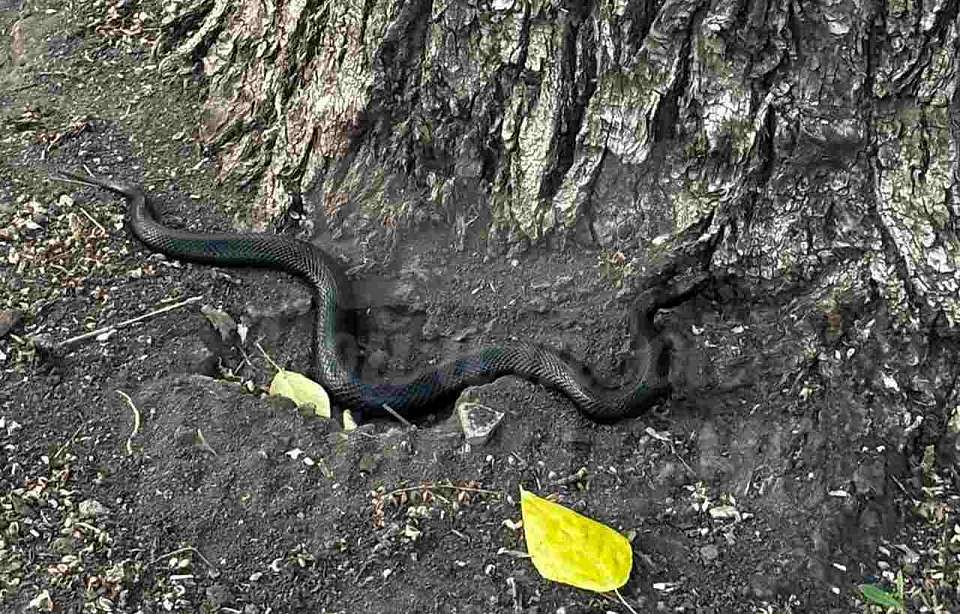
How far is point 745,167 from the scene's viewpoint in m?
3.59

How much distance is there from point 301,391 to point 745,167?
5.46ft

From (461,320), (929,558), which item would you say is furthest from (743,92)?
(929,558)

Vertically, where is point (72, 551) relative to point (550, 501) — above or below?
below

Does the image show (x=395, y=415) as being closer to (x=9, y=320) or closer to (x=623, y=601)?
(x=623, y=601)

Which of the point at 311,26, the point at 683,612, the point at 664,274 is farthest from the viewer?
the point at 311,26

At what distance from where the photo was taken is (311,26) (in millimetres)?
4176

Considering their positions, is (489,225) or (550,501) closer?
(550,501)

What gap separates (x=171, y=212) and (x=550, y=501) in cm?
197

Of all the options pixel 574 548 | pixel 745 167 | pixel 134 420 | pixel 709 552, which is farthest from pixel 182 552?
pixel 745 167

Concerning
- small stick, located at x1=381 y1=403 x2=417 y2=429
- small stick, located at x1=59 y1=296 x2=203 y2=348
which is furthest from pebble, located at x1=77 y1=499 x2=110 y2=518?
small stick, located at x1=381 y1=403 x2=417 y2=429

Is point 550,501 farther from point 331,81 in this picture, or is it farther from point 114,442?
point 331,81

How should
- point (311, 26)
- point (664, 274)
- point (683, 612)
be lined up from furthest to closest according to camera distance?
point (311, 26) < point (664, 274) < point (683, 612)

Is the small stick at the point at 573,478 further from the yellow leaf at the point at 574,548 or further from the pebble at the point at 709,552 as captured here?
the pebble at the point at 709,552

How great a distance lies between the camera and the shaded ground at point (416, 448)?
10.7 feet
